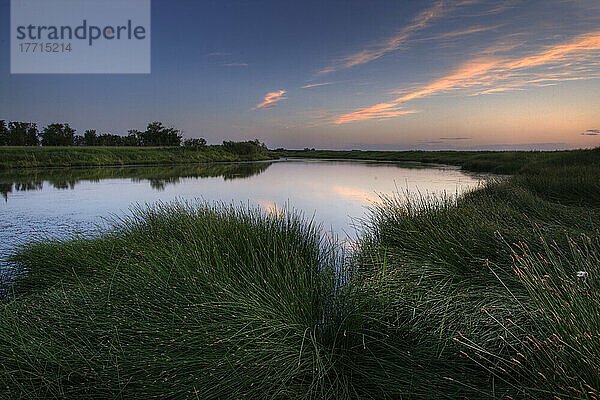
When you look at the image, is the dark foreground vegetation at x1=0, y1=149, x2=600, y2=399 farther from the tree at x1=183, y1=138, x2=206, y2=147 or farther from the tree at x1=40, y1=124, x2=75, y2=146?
the tree at x1=40, y1=124, x2=75, y2=146

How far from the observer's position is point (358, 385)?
2.30m

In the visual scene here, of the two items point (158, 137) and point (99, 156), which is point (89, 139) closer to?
point (158, 137)

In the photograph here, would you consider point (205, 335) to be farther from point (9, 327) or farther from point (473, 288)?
point (473, 288)

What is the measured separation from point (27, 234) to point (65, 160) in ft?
96.1

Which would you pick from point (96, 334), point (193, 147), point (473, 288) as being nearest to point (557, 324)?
point (473, 288)

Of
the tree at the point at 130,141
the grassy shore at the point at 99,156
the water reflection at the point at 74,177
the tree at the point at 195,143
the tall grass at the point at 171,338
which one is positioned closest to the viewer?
the tall grass at the point at 171,338

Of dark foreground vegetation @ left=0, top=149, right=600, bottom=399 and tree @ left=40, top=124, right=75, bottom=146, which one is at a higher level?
tree @ left=40, top=124, right=75, bottom=146

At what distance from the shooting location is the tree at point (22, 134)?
6178cm

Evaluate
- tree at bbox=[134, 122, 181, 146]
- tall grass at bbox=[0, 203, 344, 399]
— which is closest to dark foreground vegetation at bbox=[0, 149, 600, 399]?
tall grass at bbox=[0, 203, 344, 399]

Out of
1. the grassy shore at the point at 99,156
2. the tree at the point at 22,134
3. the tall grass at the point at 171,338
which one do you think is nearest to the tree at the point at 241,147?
the grassy shore at the point at 99,156

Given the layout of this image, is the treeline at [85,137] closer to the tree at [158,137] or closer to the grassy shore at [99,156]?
the tree at [158,137]

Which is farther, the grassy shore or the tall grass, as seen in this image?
the grassy shore

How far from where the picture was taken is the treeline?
61750 mm

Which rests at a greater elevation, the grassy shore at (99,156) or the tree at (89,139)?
the tree at (89,139)
